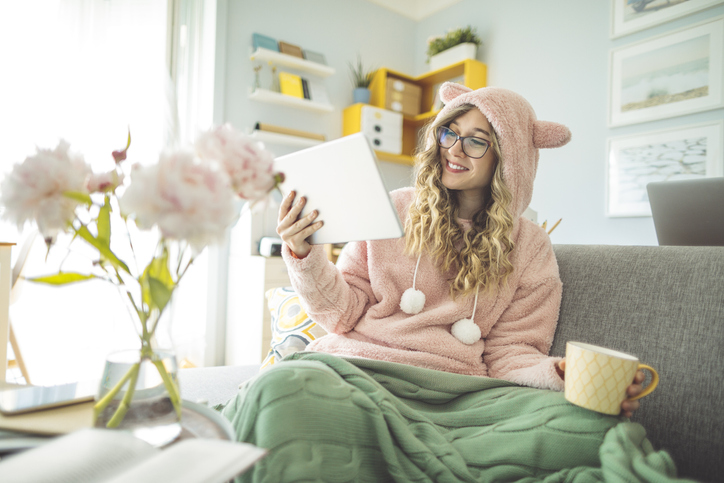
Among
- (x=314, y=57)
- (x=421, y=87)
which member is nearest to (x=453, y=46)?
(x=421, y=87)

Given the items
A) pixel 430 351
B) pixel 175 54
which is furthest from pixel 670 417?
pixel 175 54

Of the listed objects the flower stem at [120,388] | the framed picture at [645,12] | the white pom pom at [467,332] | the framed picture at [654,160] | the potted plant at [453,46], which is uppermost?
the potted plant at [453,46]

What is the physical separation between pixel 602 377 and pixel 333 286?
1.99 ft

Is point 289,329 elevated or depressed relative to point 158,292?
depressed

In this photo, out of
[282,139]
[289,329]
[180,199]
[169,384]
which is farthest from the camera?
[282,139]

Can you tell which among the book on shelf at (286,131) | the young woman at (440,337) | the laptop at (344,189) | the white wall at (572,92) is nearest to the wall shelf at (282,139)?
the book on shelf at (286,131)

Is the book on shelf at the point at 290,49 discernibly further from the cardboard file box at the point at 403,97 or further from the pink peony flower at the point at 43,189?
the pink peony flower at the point at 43,189

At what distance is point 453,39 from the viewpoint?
335 centimetres

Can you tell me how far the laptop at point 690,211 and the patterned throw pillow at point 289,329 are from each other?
1.04 meters

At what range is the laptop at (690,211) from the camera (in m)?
1.15

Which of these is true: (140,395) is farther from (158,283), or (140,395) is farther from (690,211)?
(690,211)

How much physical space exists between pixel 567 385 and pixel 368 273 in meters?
0.59

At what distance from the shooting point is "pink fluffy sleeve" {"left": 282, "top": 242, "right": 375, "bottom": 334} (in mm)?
1063

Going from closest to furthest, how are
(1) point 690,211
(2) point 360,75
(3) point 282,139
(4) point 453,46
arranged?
(1) point 690,211 → (3) point 282,139 → (4) point 453,46 → (2) point 360,75
